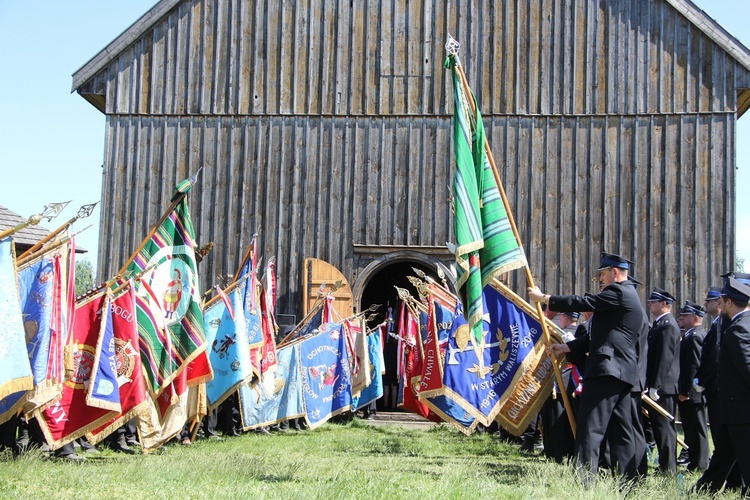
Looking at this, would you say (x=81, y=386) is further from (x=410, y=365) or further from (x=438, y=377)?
(x=410, y=365)

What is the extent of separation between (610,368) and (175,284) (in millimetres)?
5288

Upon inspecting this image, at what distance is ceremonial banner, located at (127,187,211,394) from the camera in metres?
10.9

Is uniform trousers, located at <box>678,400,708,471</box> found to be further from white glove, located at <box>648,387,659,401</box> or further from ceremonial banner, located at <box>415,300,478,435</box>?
ceremonial banner, located at <box>415,300,478,435</box>

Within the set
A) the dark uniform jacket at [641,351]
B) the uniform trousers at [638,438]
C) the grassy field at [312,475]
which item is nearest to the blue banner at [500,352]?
the grassy field at [312,475]

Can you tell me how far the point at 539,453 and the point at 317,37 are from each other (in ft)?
31.2

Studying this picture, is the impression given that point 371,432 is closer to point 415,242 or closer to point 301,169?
point 415,242

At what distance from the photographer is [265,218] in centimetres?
1795

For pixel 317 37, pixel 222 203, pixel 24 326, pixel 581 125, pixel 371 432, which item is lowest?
pixel 371 432

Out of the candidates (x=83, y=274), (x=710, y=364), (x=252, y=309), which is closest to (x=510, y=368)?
(x=710, y=364)

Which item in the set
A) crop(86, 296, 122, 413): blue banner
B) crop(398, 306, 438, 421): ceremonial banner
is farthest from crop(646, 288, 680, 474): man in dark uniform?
crop(86, 296, 122, 413): blue banner

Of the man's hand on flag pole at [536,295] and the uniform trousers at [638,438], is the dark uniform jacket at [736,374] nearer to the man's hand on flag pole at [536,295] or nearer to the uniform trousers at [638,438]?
the uniform trousers at [638,438]

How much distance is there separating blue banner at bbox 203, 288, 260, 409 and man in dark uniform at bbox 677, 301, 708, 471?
5.24 metres

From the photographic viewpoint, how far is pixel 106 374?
9898 millimetres

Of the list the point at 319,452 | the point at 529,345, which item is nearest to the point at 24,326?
the point at 319,452
